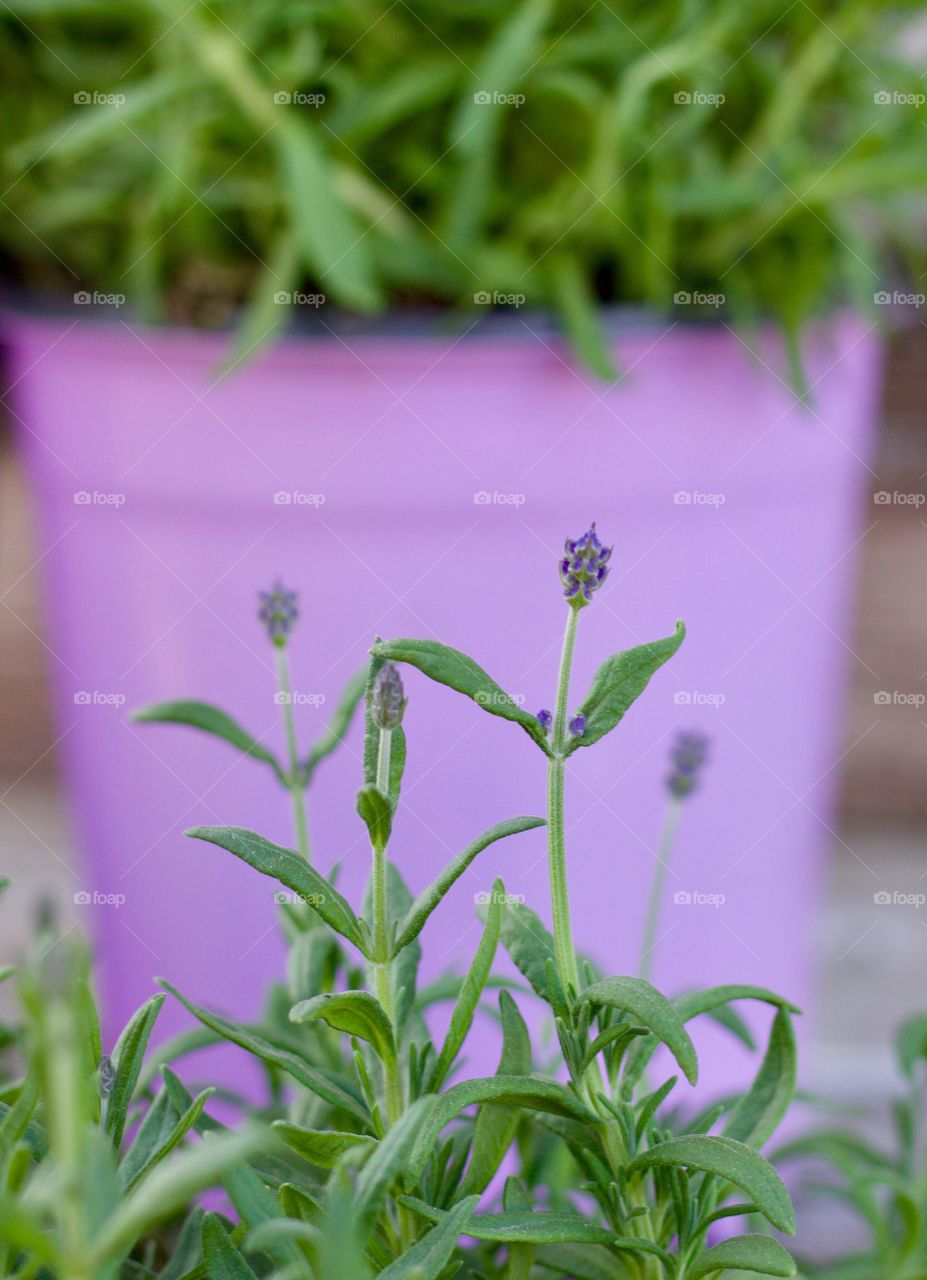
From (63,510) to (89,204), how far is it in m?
0.15

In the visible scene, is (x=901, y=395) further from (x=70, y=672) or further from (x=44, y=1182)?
(x=44, y=1182)

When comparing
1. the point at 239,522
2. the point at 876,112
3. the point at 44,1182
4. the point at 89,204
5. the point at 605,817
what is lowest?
the point at 44,1182

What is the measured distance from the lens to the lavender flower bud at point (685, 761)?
1.20ft

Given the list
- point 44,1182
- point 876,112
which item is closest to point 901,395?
point 876,112

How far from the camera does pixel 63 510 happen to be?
0.67 meters
